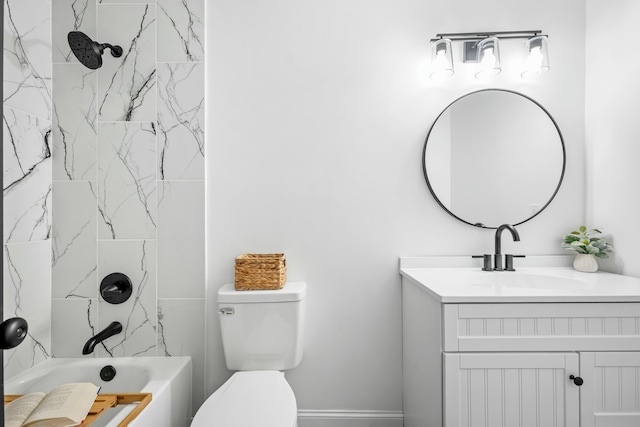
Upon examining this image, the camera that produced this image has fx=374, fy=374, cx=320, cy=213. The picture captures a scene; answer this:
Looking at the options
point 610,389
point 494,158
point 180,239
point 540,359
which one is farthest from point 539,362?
point 180,239

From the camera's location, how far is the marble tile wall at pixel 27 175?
1.51m

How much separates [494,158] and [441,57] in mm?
540

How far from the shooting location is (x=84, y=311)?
1763mm

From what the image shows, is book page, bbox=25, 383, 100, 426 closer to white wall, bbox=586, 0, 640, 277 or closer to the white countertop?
the white countertop

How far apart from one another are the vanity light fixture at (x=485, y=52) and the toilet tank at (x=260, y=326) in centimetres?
124

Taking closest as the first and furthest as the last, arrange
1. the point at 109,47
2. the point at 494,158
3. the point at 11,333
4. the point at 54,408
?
the point at 11,333
the point at 54,408
the point at 109,47
the point at 494,158

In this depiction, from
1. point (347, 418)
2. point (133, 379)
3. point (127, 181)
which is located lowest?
point (347, 418)

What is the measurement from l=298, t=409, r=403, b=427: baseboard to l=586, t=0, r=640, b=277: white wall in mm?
1230

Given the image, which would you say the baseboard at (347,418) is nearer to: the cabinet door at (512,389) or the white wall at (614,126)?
the cabinet door at (512,389)

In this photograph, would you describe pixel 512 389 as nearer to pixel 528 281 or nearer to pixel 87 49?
pixel 528 281

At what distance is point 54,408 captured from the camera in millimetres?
1109

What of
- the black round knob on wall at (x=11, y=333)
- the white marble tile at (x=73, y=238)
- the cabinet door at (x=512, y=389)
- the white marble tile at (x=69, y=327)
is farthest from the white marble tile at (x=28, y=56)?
the cabinet door at (x=512, y=389)

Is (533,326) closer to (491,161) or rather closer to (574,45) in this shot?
(491,161)

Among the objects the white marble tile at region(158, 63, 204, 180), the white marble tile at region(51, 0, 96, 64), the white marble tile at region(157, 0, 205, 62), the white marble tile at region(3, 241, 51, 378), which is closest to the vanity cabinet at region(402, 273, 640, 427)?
the white marble tile at region(158, 63, 204, 180)
